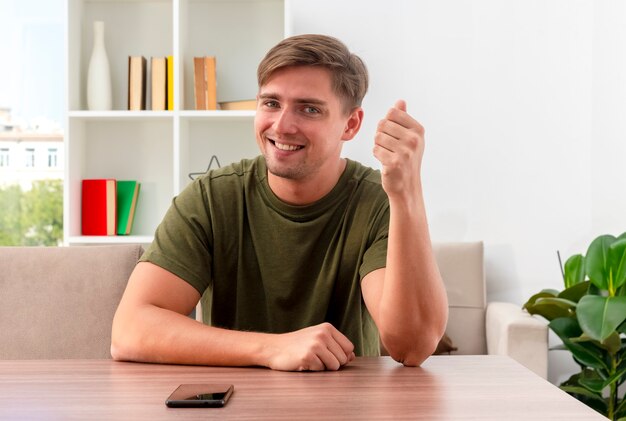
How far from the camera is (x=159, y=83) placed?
12.2 feet

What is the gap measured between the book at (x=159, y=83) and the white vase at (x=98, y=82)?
0.21 m

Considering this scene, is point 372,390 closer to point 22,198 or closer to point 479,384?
point 479,384

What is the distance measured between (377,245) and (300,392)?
62cm

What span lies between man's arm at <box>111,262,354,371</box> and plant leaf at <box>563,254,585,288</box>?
90.8 inches

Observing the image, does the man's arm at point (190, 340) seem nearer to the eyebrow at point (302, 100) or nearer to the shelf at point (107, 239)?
the eyebrow at point (302, 100)

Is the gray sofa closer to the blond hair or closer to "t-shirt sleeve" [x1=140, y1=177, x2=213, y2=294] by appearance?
"t-shirt sleeve" [x1=140, y1=177, x2=213, y2=294]

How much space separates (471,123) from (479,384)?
2.91m

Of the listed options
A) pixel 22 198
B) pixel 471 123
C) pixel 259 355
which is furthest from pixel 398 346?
pixel 22 198

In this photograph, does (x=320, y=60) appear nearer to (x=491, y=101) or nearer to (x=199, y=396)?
(x=199, y=396)

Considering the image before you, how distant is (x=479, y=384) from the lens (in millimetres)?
1234

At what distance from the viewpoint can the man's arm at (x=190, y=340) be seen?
135cm

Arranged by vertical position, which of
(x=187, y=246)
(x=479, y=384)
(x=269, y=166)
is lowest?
(x=479, y=384)

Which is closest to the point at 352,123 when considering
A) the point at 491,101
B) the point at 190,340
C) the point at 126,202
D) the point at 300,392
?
the point at 190,340

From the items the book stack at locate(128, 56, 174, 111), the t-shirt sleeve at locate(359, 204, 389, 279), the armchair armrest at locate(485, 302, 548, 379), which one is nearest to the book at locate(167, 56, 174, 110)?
the book stack at locate(128, 56, 174, 111)
